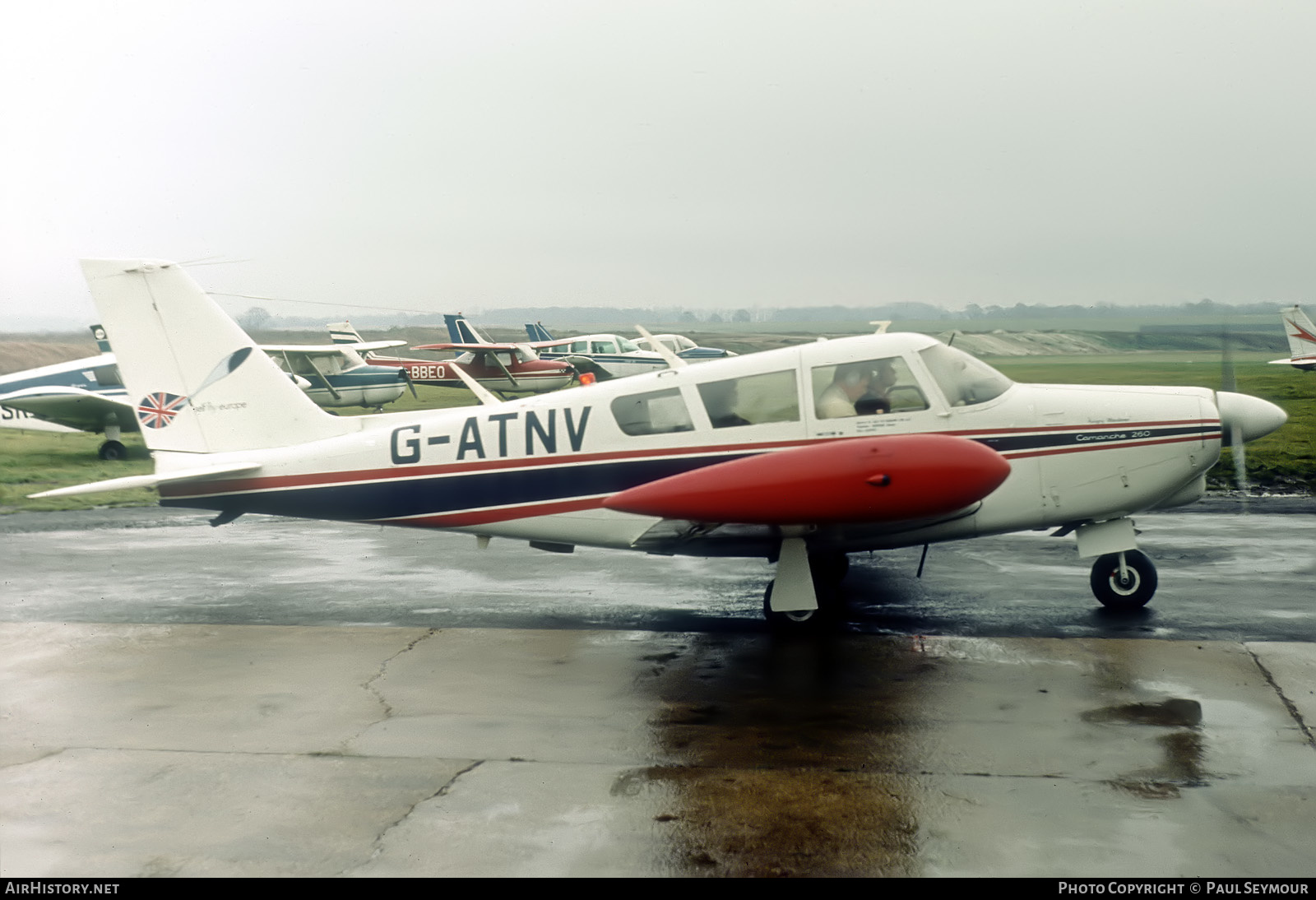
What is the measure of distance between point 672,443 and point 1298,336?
24.7 metres

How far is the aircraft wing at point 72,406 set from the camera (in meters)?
17.9

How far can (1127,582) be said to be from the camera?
303 inches

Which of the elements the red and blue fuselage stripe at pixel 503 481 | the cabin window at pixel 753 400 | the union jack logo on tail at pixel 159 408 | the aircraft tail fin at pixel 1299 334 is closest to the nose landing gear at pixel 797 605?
the red and blue fuselage stripe at pixel 503 481

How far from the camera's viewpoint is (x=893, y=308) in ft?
71.6

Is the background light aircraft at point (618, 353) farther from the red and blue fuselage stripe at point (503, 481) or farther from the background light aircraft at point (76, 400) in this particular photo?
the red and blue fuselage stripe at point (503, 481)

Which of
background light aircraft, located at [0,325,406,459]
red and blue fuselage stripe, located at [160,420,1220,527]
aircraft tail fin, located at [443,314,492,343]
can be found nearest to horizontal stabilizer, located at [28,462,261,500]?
red and blue fuselage stripe, located at [160,420,1220,527]

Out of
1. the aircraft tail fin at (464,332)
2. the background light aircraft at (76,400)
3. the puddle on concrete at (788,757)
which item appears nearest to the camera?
the puddle on concrete at (788,757)

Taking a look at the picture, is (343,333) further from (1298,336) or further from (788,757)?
(788,757)

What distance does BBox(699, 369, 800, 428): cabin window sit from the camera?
726cm

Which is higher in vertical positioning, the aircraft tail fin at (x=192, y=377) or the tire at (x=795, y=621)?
the aircraft tail fin at (x=192, y=377)

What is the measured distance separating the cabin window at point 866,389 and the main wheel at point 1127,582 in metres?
2.05

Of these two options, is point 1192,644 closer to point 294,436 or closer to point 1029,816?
point 1029,816
